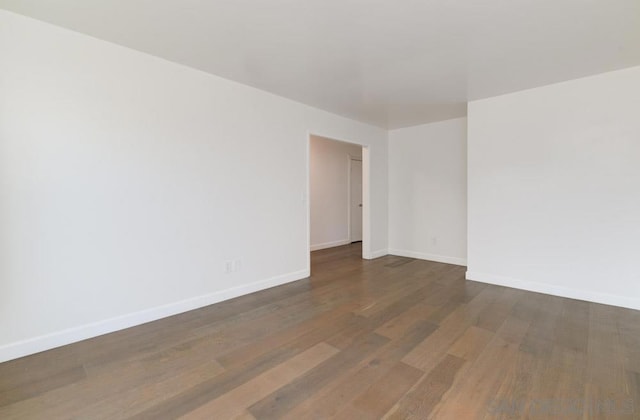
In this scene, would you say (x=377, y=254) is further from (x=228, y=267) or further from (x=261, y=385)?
(x=261, y=385)

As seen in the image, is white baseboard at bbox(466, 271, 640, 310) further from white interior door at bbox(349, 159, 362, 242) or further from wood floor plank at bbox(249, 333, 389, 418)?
white interior door at bbox(349, 159, 362, 242)

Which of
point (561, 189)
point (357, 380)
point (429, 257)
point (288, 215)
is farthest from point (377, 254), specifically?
point (357, 380)

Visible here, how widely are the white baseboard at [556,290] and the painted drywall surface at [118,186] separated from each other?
105 inches

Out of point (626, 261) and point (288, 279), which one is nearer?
point (626, 261)

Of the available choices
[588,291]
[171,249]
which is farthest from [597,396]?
[171,249]

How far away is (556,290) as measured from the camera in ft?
10.2

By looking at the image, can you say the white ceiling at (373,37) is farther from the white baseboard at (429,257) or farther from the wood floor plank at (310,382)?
the white baseboard at (429,257)

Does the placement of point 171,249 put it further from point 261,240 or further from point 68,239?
point 261,240

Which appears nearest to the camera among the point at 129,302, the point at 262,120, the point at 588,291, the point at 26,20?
the point at 26,20

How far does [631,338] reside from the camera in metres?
2.17

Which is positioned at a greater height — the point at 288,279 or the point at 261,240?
the point at 261,240

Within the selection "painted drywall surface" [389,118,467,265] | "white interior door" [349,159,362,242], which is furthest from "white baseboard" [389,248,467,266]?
"white interior door" [349,159,362,242]

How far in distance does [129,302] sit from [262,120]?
2225 mm

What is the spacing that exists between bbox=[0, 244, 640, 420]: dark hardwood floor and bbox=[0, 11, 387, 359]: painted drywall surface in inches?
11.2
